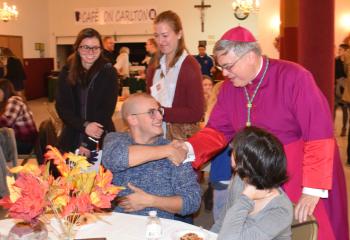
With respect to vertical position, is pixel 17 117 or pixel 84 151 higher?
pixel 17 117

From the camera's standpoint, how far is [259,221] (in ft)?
5.41

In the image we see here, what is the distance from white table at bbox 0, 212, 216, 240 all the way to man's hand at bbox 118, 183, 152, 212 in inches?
4.4

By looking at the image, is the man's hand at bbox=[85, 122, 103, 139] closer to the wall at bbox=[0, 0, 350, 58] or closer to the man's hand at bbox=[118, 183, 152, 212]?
the man's hand at bbox=[118, 183, 152, 212]

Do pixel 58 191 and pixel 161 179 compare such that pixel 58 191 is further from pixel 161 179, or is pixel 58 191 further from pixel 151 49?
pixel 151 49

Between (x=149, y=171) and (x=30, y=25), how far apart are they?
12.9m

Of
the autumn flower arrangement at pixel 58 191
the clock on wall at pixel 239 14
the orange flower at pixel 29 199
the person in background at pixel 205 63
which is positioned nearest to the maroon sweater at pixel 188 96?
the autumn flower arrangement at pixel 58 191

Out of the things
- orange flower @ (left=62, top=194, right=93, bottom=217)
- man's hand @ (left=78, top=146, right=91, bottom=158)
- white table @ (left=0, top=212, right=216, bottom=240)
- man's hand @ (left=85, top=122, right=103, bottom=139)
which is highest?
man's hand @ (left=85, top=122, right=103, bottom=139)

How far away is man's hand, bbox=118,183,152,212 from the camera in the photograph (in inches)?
82.6

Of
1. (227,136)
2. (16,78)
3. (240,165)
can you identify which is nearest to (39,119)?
(16,78)

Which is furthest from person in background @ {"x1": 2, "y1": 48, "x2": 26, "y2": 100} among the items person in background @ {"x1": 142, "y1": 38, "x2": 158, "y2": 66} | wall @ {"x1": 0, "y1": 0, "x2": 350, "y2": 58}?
wall @ {"x1": 0, "y1": 0, "x2": 350, "y2": 58}

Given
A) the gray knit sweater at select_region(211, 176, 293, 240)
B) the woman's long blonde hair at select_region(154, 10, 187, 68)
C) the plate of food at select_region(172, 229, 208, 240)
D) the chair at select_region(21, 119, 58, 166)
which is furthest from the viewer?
the chair at select_region(21, 119, 58, 166)

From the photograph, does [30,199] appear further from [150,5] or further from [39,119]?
[150,5]

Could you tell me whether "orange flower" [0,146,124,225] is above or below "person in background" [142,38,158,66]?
below

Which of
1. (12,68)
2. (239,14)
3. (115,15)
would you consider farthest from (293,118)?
(115,15)
